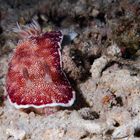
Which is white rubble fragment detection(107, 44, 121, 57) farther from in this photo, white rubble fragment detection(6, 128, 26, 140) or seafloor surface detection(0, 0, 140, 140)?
white rubble fragment detection(6, 128, 26, 140)

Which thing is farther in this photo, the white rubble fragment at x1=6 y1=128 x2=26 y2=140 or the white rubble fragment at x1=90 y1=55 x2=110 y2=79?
the white rubble fragment at x1=90 y1=55 x2=110 y2=79

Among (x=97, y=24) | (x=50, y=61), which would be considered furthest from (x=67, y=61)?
(x=97, y=24)

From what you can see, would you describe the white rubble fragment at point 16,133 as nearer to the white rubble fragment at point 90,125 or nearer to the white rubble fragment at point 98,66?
the white rubble fragment at point 90,125

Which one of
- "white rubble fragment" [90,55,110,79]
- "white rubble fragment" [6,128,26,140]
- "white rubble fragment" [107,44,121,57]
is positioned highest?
"white rubble fragment" [90,55,110,79]

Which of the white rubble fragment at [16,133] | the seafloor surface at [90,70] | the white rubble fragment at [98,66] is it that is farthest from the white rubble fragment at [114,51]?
the white rubble fragment at [16,133]

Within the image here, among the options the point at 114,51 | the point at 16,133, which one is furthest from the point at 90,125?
the point at 114,51

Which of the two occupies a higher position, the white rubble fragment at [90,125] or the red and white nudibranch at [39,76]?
the white rubble fragment at [90,125]

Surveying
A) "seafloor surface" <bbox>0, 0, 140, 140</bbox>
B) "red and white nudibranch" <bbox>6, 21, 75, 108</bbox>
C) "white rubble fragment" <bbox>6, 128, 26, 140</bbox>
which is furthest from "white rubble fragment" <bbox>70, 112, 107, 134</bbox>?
"white rubble fragment" <bbox>6, 128, 26, 140</bbox>

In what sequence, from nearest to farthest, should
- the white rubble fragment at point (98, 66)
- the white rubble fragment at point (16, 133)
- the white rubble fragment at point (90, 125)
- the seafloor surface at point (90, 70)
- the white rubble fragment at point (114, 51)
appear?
1. the white rubble fragment at point (90, 125)
2. the seafloor surface at point (90, 70)
3. the white rubble fragment at point (16, 133)
4. the white rubble fragment at point (98, 66)
5. the white rubble fragment at point (114, 51)
